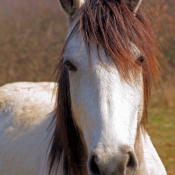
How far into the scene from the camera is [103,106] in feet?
7.43

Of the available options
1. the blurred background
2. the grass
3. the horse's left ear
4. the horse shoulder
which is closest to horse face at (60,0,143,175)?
the horse's left ear

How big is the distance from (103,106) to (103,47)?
1.27ft

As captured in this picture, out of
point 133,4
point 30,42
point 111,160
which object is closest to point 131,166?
point 111,160

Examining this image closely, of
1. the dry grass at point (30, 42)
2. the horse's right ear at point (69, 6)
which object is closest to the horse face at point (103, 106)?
the horse's right ear at point (69, 6)

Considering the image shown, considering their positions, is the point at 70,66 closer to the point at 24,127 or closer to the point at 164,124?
the point at 24,127

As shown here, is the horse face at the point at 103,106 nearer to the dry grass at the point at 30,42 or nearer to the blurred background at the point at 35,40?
the blurred background at the point at 35,40

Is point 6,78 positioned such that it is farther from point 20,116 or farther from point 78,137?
point 78,137

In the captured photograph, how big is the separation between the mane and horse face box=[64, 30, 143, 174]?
0.06m

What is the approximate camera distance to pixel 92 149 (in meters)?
2.15

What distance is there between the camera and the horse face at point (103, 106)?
6.94 feet

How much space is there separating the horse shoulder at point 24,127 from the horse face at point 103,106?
62 centimetres

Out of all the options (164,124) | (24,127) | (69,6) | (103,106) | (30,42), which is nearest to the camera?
(103,106)

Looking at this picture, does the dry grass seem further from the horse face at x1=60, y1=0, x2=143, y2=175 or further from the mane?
the horse face at x1=60, y1=0, x2=143, y2=175

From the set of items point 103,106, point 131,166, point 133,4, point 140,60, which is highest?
point 133,4
